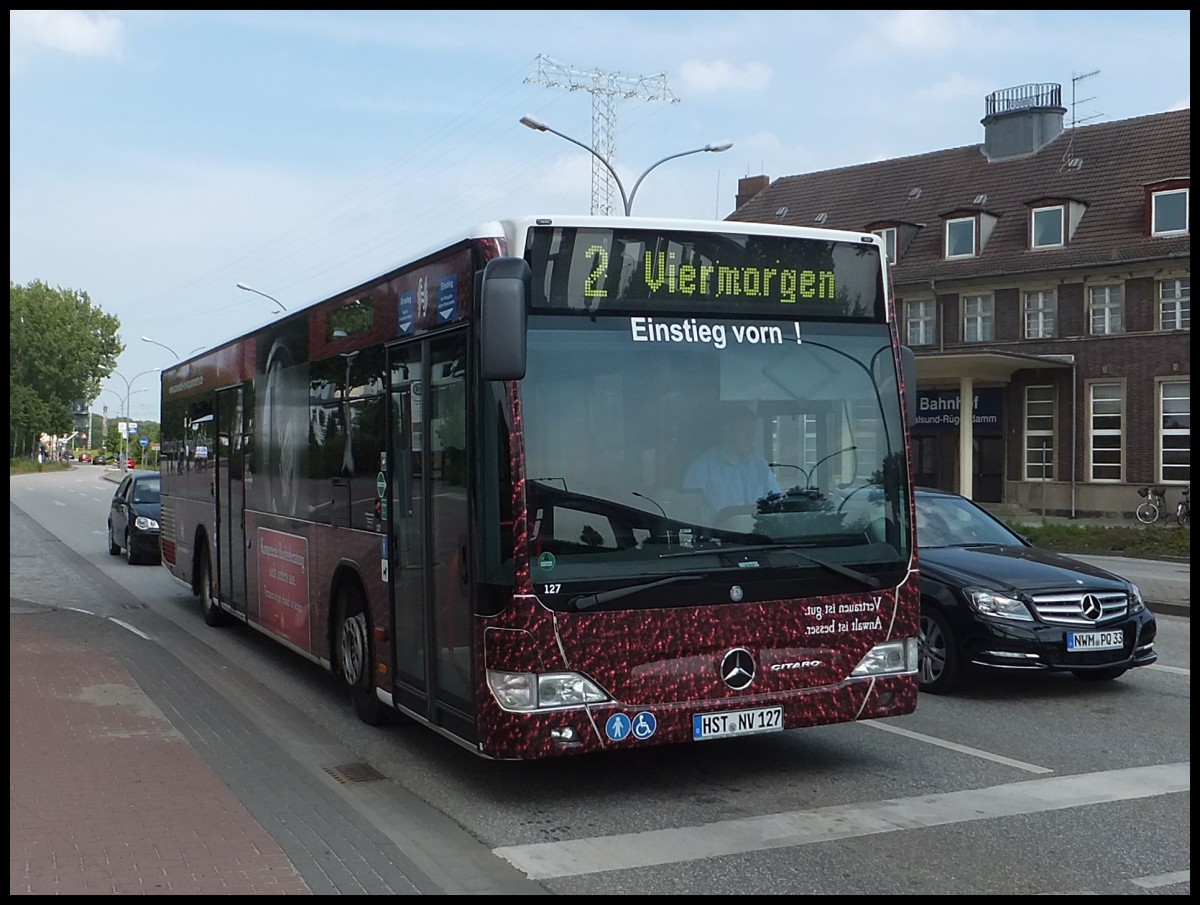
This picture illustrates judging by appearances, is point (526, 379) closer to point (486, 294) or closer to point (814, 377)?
point (486, 294)

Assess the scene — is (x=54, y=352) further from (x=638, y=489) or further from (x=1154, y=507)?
(x=638, y=489)

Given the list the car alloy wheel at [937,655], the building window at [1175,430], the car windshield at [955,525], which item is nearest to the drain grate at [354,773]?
the car alloy wheel at [937,655]

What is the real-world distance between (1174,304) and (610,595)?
37.2 meters

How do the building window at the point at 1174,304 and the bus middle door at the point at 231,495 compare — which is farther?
the building window at the point at 1174,304

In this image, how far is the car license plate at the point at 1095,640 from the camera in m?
9.48

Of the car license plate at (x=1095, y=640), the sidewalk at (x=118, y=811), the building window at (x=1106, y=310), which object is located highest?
the building window at (x=1106, y=310)

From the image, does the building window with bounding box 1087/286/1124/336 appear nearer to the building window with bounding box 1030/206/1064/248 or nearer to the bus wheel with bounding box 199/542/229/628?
the building window with bounding box 1030/206/1064/248

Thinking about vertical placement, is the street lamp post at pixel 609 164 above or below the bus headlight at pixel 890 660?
above

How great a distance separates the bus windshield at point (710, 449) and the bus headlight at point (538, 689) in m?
0.46

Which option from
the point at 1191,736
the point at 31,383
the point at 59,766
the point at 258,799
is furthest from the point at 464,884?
the point at 31,383

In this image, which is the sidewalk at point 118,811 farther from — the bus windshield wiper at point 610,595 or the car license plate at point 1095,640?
the car license plate at point 1095,640

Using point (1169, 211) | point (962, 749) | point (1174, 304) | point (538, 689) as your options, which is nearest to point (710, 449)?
point (538, 689)

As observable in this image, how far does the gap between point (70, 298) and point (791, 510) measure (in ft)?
401

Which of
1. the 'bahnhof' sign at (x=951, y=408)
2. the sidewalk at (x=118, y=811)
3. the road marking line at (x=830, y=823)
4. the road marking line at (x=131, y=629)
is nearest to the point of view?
the sidewalk at (x=118, y=811)
